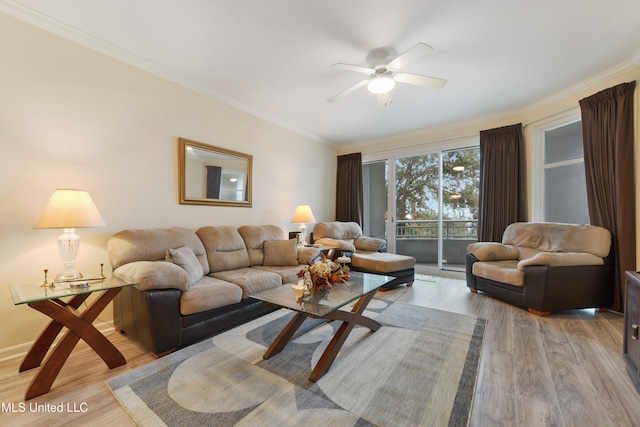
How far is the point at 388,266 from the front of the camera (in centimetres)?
377

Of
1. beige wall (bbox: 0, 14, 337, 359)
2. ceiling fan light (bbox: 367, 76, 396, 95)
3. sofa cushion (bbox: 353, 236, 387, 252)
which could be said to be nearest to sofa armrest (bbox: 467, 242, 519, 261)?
sofa cushion (bbox: 353, 236, 387, 252)

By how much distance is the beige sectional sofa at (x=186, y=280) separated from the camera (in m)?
1.98

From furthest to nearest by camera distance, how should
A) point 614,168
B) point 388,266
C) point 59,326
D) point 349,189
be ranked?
point 349,189 → point 388,266 → point 614,168 → point 59,326

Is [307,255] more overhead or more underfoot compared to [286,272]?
more overhead

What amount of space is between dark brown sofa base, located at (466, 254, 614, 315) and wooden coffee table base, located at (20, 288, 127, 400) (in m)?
3.79

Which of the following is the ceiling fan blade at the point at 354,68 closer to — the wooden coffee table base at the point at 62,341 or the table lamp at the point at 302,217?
the table lamp at the point at 302,217

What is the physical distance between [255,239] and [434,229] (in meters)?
3.29

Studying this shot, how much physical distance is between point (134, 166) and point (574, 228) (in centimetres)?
500

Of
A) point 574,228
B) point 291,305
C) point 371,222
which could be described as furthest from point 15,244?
point 574,228

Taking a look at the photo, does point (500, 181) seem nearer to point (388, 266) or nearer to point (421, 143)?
point (421, 143)

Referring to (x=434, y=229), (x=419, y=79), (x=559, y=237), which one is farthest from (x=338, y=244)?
(x=559, y=237)

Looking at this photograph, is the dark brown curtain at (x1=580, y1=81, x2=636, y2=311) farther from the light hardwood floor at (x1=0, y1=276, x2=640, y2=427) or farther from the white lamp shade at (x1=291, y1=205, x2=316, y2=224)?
the white lamp shade at (x1=291, y1=205, x2=316, y2=224)

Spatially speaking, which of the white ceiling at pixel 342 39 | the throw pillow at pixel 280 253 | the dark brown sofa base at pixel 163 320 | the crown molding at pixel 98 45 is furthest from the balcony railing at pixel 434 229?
the dark brown sofa base at pixel 163 320

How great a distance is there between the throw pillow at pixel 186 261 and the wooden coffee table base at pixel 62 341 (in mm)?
506
